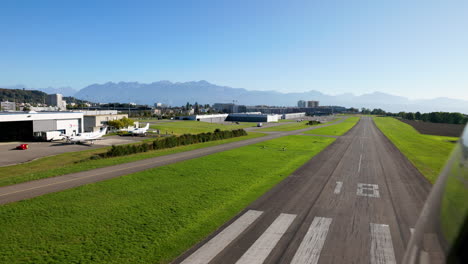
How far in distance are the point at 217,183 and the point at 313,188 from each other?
27.7 ft

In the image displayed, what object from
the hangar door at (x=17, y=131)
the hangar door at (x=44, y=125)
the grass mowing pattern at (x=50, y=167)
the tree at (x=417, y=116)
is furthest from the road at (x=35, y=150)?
Answer: the tree at (x=417, y=116)

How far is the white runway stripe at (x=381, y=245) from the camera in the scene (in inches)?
475

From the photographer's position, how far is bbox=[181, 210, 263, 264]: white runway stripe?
1210 cm

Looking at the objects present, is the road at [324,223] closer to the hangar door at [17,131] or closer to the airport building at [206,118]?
the hangar door at [17,131]

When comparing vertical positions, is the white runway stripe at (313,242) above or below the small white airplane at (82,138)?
below

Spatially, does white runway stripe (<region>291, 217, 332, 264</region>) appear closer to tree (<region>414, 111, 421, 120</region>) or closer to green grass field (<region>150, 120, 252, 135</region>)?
green grass field (<region>150, 120, 252, 135</region>)

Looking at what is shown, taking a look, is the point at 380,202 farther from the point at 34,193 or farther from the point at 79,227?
the point at 34,193

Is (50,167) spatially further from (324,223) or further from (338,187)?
(338,187)

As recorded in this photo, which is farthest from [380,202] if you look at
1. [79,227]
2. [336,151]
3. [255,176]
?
[336,151]

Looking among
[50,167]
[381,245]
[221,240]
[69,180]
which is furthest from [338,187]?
[50,167]

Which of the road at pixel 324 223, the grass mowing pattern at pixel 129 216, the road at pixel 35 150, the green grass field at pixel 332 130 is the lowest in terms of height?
the road at pixel 35 150

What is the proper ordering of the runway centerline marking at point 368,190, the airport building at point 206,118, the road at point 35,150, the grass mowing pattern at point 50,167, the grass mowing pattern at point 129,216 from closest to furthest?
the grass mowing pattern at point 129,216, the runway centerline marking at point 368,190, the grass mowing pattern at point 50,167, the road at point 35,150, the airport building at point 206,118

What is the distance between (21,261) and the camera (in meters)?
11.9

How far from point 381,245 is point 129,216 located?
14.4 meters
